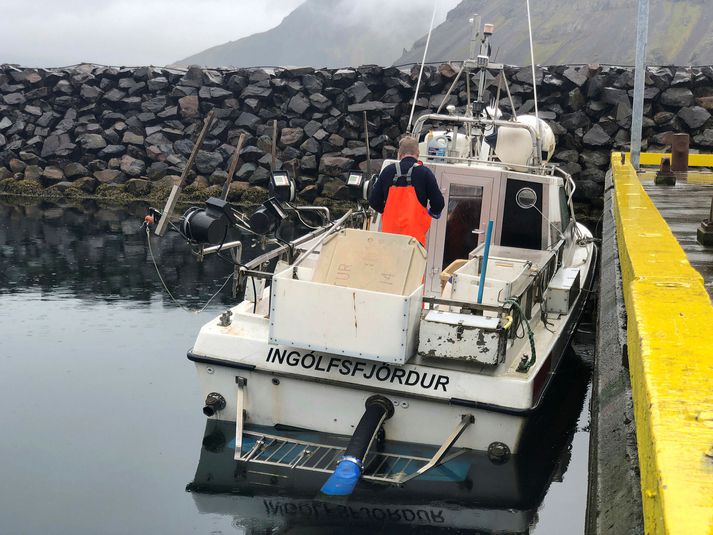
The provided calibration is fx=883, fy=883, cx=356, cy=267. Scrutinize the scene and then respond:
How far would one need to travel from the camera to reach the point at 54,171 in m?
21.0

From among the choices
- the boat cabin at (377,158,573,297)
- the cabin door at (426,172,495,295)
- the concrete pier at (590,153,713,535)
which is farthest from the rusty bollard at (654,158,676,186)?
the concrete pier at (590,153,713,535)

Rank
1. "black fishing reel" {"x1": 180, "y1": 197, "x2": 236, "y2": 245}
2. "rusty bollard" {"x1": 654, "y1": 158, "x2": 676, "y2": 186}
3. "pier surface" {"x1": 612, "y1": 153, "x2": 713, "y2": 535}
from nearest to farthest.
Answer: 1. "pier surface" {"x1": 612, "y1": 153, "x2": 713, "y2": 535}
2. "black fishing reel" {"x1": 180, "y1": 197, "x2": 236, "y2": 245}
3. "rusty bollard" {"x1": 654, "y1": 158, "x2": 676, "y2": 186}

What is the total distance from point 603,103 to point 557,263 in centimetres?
1177

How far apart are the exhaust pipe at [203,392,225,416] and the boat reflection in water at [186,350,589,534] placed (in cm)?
32

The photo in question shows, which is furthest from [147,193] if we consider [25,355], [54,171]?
[25,355]

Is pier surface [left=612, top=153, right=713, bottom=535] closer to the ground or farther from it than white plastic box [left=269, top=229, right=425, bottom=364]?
farther from it

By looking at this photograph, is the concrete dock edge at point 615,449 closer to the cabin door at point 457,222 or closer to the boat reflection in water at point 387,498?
the boat reflection in water at point 387,498

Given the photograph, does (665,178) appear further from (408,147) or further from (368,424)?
(368,424)

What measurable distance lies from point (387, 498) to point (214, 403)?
1436 mm

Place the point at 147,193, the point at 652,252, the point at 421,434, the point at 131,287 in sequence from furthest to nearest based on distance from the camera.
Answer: the point at 147,193
the point at 131,287
the point at 421,434
the point at 652,252

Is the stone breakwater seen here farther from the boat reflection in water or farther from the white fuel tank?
the boat reflection in water

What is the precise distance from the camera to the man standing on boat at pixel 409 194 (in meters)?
6.99

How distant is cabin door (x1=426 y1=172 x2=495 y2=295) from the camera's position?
26.5ft

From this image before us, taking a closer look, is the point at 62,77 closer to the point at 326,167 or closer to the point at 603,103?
the point at 326,167
